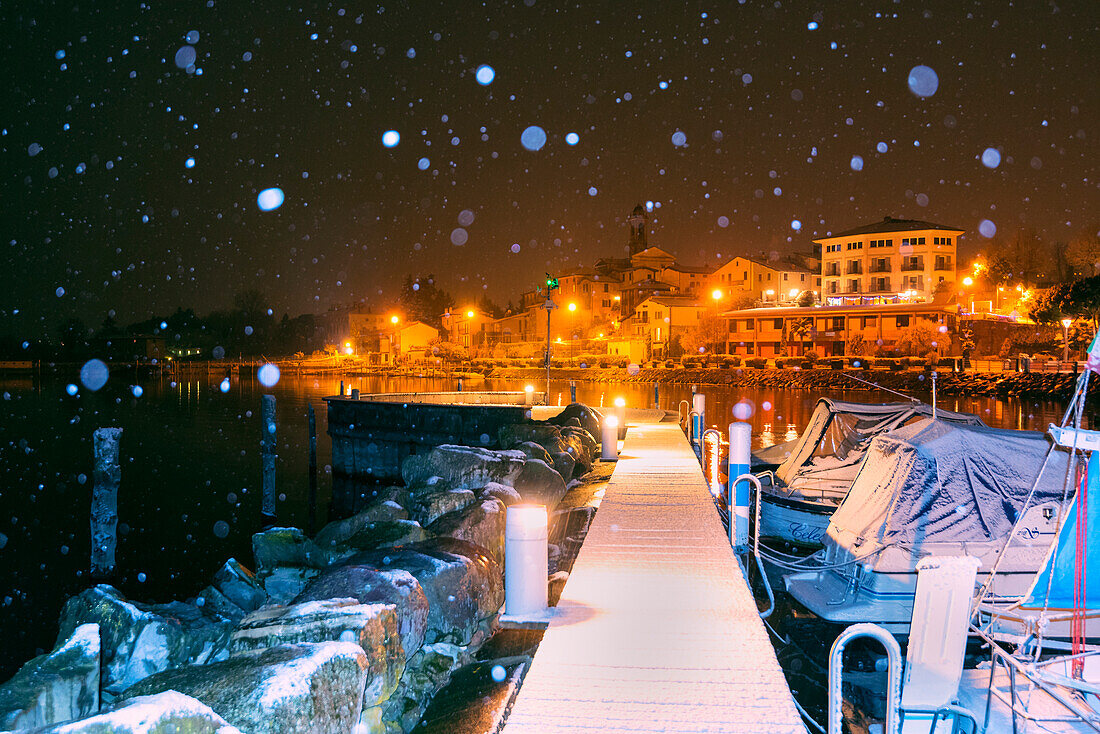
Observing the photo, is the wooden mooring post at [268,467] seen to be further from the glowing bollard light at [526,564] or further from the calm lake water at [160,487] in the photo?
the glowing bollard light at [526,564]

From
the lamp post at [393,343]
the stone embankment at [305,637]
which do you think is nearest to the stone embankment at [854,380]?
the lamp post at [393,343]

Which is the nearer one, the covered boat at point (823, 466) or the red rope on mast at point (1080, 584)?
the red rope on mast at point (1080, 584)

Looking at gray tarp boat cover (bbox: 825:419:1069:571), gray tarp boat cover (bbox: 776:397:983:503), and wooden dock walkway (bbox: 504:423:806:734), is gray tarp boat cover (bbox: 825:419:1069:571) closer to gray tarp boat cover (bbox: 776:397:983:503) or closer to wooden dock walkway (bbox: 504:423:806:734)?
wooden dock walkway (bbox: 504:423:806:734)

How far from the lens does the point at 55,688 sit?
6.20 metres

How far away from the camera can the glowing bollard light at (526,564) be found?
6965mm

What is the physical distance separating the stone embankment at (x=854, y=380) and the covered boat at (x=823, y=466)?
4001cm

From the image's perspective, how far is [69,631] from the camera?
27.4 ft

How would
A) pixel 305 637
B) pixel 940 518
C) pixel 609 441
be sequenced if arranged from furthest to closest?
pixel 609 441 < pixel 940 518 < pixel 305 637

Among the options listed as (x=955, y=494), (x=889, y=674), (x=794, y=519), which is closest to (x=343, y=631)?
(x=889, y=674)

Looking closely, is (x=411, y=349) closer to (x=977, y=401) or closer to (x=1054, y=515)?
(x=977, y=401)

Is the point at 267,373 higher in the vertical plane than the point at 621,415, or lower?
lower

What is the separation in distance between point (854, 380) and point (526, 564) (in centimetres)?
6582

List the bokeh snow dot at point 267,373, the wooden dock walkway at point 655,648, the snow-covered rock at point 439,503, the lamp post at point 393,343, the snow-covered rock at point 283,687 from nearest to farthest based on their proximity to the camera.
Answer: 1. the wooden dock walkway at point 655,648
2. the snow-covered rock at point 283,687
3. the snow-covered rock at point 439,503
4. the lamp post at point 393,343
5. the bokeh snow dot at point 267,373

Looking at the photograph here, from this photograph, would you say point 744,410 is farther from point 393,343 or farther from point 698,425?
point 393,343
